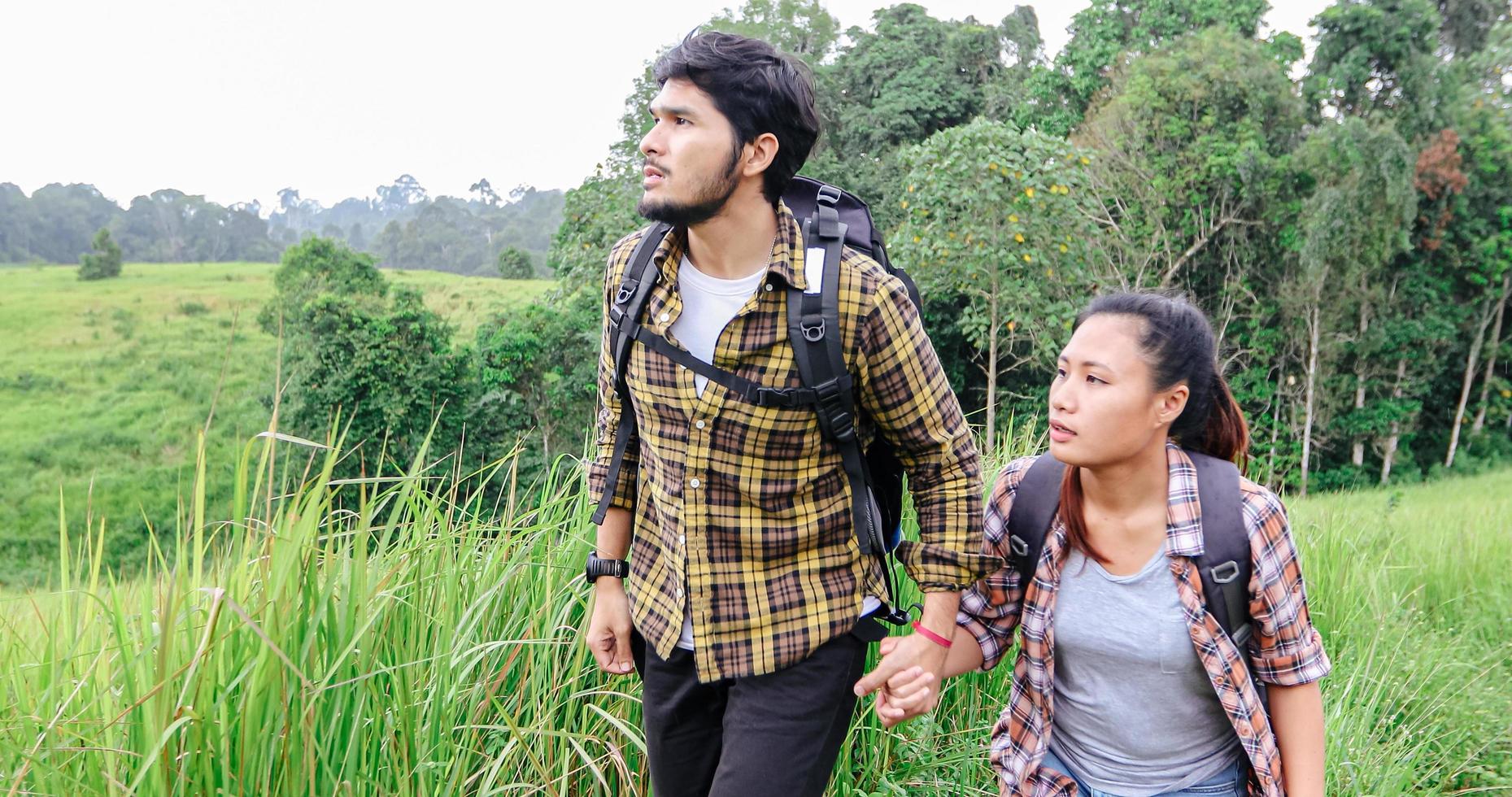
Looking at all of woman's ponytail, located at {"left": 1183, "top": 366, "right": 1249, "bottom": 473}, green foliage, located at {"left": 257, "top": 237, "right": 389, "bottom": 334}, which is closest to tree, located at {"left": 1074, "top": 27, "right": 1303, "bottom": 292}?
green foliage, located at {"left": 257, "top": 237, "right": 389, "bottom": 334}

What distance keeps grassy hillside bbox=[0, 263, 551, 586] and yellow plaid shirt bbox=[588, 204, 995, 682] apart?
23.6m

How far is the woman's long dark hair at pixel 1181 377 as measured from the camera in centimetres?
158

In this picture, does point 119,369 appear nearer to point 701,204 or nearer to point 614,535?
point 614,535

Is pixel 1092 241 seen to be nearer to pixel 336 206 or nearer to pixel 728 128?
pixel 728 128

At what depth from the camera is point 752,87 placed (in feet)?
5.08

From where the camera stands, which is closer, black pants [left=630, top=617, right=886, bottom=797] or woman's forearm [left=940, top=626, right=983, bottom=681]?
black pants [left=630, top=617, right=886, bottom=797]

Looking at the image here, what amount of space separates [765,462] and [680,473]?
0.14 m

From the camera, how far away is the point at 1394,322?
18.4m

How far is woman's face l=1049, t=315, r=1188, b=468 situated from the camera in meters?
1.55

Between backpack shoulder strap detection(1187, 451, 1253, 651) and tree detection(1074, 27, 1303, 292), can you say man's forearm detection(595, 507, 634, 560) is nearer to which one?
backpack shoulder strap detection(1187, 451, 1253, 651)

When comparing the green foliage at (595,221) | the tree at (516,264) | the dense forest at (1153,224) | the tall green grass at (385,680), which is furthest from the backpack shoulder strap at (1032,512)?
the tree at (516,264)

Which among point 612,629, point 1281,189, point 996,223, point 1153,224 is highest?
point 1281,189

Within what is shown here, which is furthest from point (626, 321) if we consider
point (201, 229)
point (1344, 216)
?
point (201, 229)

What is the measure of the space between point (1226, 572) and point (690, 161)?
38.2 inches
